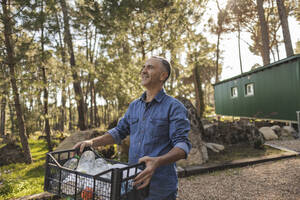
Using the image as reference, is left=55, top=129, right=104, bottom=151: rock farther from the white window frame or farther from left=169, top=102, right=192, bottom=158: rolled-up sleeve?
the white window frame

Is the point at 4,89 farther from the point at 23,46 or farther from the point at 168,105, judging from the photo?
the point at 168,105

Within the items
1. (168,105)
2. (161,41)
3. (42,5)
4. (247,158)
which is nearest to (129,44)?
(161,41)

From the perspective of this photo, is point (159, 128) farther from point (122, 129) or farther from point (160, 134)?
point (122, 129)

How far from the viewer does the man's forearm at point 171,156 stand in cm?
127

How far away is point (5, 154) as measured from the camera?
29.5ft

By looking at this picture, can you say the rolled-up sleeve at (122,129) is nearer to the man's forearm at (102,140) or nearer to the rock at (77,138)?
the man's forearm at (102,140)

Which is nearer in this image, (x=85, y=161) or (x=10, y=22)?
(x=85, y=161)

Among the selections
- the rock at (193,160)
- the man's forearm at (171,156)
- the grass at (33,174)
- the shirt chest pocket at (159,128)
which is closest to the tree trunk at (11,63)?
the grass at (33,174)

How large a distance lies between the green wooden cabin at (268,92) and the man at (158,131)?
348 inches

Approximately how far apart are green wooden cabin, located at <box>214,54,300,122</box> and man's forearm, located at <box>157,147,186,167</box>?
910 centimetres

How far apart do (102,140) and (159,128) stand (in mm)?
538

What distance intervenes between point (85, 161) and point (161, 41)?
6.91m

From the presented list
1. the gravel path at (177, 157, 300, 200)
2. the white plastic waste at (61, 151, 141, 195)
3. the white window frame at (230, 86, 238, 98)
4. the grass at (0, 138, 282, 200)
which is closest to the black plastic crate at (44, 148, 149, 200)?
the white plastic waste at (61, 151, 141, 195)

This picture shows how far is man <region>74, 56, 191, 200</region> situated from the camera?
155 centimetres
